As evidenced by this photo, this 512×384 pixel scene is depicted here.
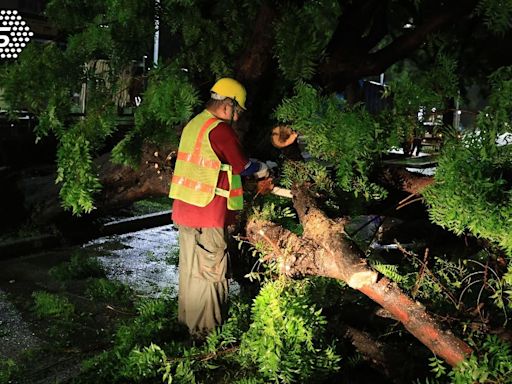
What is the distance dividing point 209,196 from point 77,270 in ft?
11.2

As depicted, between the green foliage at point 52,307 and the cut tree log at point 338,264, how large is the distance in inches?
85.6

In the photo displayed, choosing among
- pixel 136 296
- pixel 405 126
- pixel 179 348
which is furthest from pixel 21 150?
pixel 405 126

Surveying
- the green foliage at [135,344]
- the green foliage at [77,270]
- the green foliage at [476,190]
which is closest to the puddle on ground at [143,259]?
the green foliage at [77,270]

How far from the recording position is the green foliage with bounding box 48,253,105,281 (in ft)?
23.4

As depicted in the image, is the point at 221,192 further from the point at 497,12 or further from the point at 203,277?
the point at 497,12

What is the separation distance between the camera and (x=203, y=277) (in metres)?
4.69

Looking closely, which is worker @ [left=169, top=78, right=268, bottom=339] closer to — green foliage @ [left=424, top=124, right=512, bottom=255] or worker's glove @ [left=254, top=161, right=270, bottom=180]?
worker's glove @ [left=254, top=161, right=270, bottom=180]

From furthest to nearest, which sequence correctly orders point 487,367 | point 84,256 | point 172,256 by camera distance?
1. point 172,256
2. point 84,256
3. point 487,367

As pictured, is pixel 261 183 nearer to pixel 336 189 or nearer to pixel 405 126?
pixel 336 189

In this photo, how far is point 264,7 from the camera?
542 centimetres

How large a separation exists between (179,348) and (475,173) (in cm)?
245

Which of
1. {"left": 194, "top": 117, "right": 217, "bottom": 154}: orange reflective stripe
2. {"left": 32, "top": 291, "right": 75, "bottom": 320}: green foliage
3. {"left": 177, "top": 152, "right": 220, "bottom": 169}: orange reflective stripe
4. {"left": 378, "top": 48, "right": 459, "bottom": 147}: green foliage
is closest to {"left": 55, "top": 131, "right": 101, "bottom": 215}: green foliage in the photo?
{"left": 177, "top": 152, "right": 220, "bottom": 169}: orange reflective stripe

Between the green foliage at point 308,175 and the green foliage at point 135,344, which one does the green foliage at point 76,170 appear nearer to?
the green foliage at point 135,344

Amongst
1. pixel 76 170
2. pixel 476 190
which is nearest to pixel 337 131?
pixel 476 190
